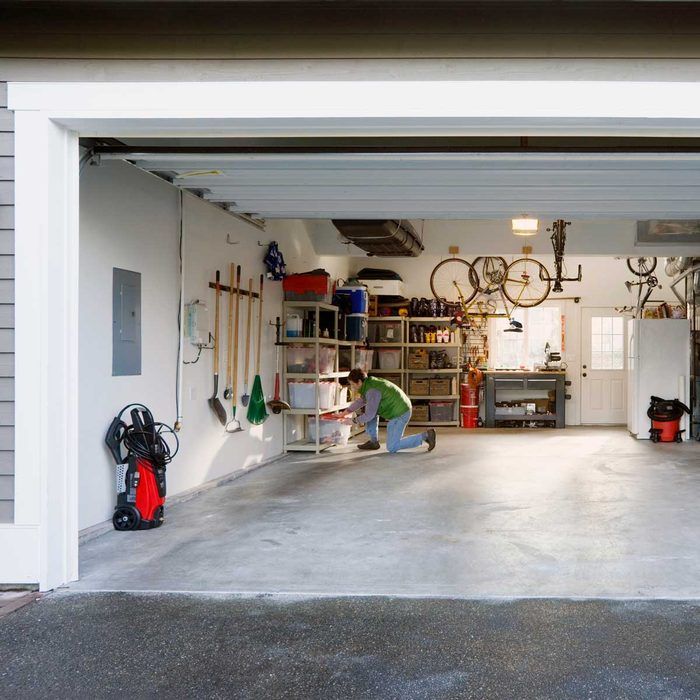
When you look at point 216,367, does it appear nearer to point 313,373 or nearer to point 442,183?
point 313,373

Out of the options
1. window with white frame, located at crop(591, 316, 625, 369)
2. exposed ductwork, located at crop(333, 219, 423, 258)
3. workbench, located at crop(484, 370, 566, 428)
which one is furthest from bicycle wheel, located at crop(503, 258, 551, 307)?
exposed ductwork, located at crop(333, 219, 423, 258)

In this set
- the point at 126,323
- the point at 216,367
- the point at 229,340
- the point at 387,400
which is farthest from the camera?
the point at 387,400

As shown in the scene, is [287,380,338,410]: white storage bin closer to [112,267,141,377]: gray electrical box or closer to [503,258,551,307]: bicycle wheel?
[112,267,141,377]: gray electrical box

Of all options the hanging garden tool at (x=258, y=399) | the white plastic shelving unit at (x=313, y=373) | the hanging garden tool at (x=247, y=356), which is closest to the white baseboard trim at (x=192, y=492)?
the white plastic shelving unit at (x=313, y=373)

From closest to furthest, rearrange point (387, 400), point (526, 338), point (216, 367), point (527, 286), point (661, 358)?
point (216, 367)
point (387, 400)
point (661, 358)
point (527, 286)
point (526, 338)

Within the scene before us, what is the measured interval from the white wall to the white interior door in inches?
300

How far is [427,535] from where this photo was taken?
5.21 metres

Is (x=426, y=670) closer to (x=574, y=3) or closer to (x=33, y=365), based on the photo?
(x=33, y=365)

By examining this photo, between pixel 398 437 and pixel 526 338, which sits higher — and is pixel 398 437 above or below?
below

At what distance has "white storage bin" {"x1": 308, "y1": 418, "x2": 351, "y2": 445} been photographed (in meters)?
9.95

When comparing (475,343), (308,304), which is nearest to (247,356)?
(308,304)

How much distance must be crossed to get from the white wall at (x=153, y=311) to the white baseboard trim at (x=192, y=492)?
5cm

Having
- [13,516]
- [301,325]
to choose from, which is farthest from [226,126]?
[301,325]

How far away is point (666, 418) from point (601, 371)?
10.7ft
